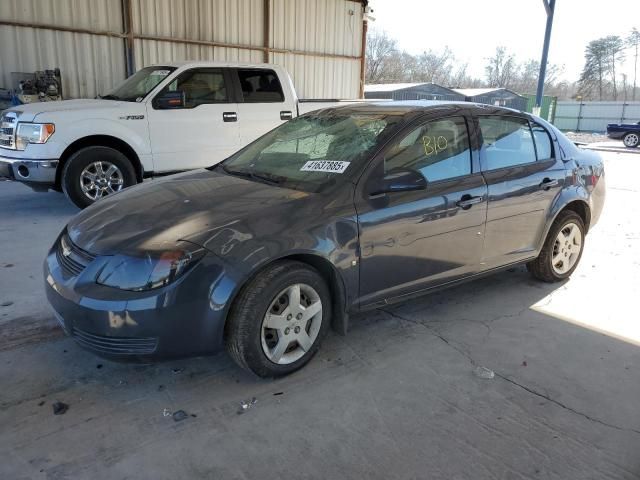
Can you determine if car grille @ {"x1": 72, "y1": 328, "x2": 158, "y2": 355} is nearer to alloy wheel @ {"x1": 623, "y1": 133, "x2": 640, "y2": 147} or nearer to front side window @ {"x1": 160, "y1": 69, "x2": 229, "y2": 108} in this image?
front side window @ {"x1": 160, "y1": 69, "x2": 229, "y2": 108}

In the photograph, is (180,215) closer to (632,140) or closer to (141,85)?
(141,85)

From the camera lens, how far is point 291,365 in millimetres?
3131

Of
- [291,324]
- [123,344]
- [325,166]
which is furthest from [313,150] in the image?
[123,344]

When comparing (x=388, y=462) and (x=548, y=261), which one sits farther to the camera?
(x=548, y=261)

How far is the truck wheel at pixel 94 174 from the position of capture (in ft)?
22.0

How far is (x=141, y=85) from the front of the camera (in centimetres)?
754

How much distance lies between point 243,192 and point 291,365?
1114 millimetres

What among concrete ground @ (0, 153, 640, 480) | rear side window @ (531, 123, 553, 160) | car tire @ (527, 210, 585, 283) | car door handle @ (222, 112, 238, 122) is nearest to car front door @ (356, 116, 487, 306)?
concrete ground @ (0, 153, 640, 480)

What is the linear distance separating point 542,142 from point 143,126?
5086 mm

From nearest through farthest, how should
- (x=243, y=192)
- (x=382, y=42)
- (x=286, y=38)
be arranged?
(x=243, y=192)
(x=286, y=38)
(x=382, y=42)

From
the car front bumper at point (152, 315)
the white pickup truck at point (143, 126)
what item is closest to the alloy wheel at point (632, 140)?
the white pickup truck at point (143, 126)

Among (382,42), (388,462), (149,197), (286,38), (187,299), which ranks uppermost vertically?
(382,42)

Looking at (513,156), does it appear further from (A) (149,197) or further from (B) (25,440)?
(B) (25,440)

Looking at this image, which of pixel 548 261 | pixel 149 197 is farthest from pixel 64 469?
pixel 548 261
